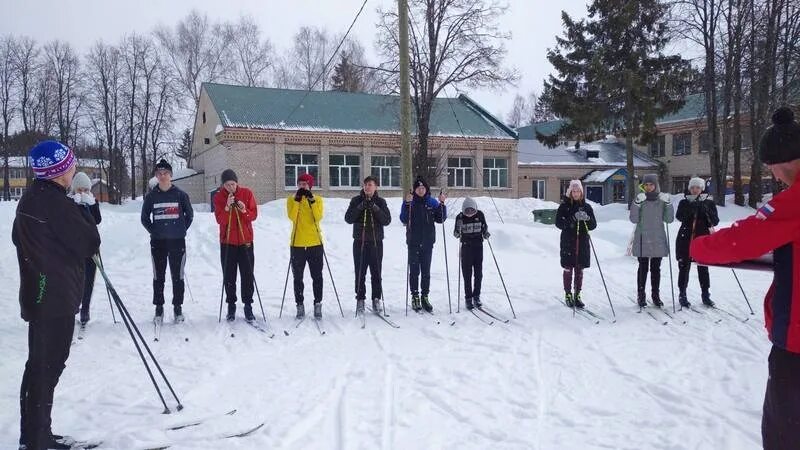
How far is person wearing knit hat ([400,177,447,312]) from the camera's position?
7316mm

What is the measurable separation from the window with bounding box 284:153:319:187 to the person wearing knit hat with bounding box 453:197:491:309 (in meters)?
21.4

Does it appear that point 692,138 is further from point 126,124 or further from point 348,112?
point 126,124

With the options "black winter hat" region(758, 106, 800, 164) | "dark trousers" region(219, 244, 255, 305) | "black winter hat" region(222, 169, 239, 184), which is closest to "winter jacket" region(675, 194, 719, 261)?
"black winter hat" region(758, 106, 800, 164)

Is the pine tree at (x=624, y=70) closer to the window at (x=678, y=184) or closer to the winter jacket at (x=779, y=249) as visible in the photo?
the window at (x=678, y=184)

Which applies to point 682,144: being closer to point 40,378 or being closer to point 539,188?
point 539,188

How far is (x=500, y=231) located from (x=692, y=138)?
31023mm

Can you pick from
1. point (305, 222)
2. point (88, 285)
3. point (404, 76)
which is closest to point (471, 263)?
point (305, 222)

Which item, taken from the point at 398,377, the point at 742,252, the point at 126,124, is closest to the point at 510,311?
the point at 398,377

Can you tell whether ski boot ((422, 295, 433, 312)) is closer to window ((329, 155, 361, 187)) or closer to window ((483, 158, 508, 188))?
window ((329, 155, 361, 187))

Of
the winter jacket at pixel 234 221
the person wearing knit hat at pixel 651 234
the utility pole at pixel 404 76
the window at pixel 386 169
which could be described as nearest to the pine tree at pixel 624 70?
the window at pixel 386 169

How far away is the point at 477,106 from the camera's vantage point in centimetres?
3388

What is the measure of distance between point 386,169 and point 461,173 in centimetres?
465

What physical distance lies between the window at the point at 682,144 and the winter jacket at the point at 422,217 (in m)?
37.2

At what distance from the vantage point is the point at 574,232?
7.32 m
